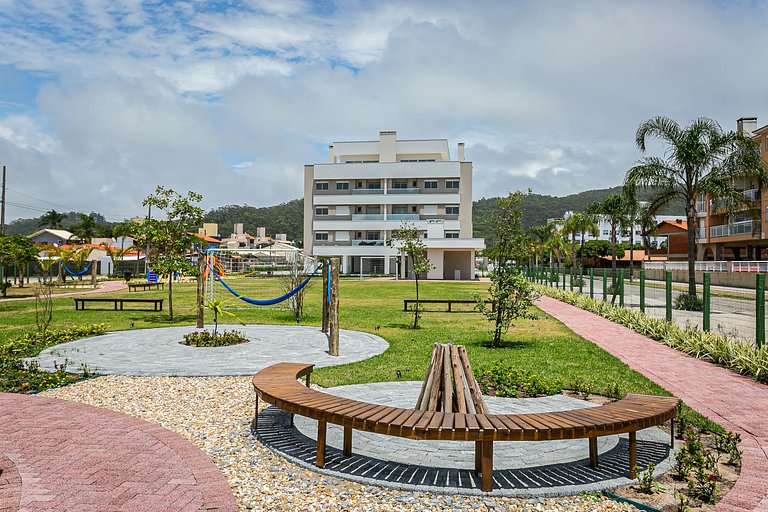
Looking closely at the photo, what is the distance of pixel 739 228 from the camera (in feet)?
139

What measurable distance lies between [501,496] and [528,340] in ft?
30.8

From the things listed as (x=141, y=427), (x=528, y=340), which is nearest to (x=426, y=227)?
(x=528, y=340)

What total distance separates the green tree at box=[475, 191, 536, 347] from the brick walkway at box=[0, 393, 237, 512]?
7824 millimetres

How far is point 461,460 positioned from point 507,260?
769 centimetres

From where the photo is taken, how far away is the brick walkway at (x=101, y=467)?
12.8 feet

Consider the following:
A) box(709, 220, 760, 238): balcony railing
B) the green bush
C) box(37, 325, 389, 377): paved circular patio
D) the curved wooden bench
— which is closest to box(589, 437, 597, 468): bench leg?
the curved wooden bench

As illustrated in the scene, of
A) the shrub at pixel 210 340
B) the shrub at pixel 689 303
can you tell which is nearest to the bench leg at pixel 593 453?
the shrub at pixel 210 340

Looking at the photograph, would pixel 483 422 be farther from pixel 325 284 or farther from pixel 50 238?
pixel 50 238

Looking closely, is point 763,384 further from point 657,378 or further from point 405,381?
point 405,381

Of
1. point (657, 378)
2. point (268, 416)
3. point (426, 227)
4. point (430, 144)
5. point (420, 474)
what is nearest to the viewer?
point (420, 474)

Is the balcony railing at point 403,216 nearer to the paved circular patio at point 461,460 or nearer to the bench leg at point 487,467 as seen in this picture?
the paved circular patio at point 461,460

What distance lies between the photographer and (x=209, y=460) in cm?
480

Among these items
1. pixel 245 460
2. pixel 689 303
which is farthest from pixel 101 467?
pixel 689 303

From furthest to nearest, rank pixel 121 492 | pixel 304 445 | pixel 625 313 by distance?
pixel 625 313
pixel 304 445
pixel 121 492
